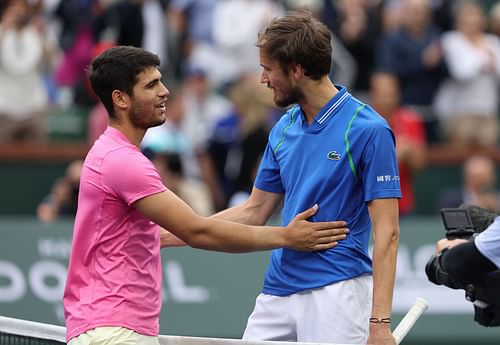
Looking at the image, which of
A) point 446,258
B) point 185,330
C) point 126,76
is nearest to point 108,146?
point 126,76

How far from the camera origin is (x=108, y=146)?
4992mm

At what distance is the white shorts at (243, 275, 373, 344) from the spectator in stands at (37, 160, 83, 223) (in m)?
4.96

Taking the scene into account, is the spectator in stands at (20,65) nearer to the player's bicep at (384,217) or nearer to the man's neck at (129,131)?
the man's neck at (129,131)

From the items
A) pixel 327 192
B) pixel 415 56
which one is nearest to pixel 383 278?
pixel 327 192

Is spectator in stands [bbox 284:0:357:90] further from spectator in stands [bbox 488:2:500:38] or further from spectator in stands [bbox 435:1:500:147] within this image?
spectator in stands [bbox 488:2:500:38]

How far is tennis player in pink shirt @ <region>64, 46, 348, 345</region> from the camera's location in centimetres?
489

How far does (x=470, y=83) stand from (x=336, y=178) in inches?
296

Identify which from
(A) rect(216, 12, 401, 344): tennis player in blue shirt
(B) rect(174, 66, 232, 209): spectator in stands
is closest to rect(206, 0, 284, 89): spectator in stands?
(B) rect(174, 66, 232, 209): spectator in stands

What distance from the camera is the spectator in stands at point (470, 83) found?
12438mm

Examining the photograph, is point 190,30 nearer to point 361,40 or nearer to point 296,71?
point 361,40

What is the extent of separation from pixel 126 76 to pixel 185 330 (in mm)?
4640

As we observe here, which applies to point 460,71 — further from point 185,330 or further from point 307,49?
point 307,49

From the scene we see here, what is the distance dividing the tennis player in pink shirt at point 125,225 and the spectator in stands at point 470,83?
7724 mm

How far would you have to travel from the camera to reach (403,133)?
11109 millimetres
